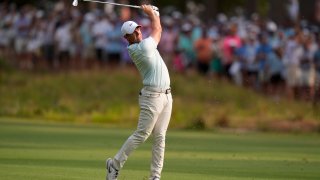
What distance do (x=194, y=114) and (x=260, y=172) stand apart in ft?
51.7

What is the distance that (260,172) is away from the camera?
18.3m

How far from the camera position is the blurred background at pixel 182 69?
108 feet

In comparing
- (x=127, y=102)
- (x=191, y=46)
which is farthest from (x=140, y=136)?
(x=191, y=46)

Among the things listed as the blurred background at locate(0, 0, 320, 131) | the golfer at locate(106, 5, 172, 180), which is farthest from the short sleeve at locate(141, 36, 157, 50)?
the blurred background at locate(0, 0, 320, 131)

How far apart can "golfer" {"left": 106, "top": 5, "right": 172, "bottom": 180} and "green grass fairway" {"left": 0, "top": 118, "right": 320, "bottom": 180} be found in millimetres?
999

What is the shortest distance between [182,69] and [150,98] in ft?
69.5

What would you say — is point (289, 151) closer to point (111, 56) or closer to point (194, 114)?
point (194, 114)

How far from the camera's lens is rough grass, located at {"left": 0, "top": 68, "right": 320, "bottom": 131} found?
32.8 metres

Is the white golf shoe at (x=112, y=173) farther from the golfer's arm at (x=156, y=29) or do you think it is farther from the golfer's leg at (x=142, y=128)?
the golfer's arm at (x=156, y=29)

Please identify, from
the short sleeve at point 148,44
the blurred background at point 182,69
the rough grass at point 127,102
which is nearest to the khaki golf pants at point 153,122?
the short sleeve at point 148,44

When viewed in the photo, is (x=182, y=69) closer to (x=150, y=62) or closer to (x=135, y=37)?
(x=135, y=37)

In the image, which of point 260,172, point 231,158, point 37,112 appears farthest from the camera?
point 37,112

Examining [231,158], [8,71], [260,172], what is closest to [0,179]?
[260,172]

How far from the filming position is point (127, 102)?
36.3 meters
